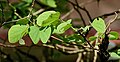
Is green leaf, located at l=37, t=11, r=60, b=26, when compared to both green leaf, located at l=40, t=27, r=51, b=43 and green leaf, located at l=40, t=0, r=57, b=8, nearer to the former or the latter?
green leaf, located at l=40, t=27, r=51, b=43

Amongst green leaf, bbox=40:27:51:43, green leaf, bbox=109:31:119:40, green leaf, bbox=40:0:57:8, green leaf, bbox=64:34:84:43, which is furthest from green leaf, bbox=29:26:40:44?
green leaf, bbox=40:0:57:8

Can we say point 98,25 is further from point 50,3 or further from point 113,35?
point 50,3

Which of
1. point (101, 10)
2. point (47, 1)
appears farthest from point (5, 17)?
point (101, 10)

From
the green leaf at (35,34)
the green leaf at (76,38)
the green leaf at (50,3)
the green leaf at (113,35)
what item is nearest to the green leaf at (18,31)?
the green leaf at (35,34)

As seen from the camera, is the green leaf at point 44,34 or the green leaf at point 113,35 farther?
the green leaf at point 113,35

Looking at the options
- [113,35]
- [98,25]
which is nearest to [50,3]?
[113,35]

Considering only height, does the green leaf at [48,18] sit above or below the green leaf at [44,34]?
above

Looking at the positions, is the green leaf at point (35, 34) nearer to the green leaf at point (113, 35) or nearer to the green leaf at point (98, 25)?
the green leaf at point (98, 25)

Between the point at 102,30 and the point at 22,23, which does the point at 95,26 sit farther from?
the point at 22,23
